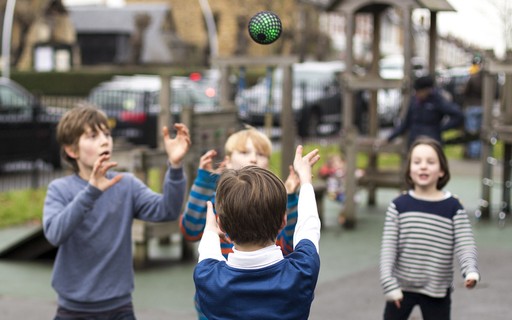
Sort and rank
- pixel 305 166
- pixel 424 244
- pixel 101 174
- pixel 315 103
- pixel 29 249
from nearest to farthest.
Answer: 1. pixel 305 166
2. pixel 101 174
3. pixel 424 244
4. pixel 29 249
5. pixel 315 103

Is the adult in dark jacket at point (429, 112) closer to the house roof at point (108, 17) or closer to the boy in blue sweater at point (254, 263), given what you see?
the boy in blue sweater at point (254, 263)

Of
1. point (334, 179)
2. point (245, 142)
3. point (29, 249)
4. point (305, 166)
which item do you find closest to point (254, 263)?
point (305, 166)

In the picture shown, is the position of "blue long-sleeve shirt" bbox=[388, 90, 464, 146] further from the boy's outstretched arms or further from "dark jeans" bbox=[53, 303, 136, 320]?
the boy's outstretched arms

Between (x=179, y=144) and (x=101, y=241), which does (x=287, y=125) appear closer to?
(x=101, y=241)

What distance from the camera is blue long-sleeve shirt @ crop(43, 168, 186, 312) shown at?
15.1 ft

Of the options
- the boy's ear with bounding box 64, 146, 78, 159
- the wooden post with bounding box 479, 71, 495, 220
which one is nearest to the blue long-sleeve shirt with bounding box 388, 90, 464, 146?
the wooden post with bounding box 479, 71, 495, 220

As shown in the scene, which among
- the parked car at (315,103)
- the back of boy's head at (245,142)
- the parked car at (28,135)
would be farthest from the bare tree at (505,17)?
the back of boy's head at (245,142)

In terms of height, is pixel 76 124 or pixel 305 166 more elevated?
pixel 76 124

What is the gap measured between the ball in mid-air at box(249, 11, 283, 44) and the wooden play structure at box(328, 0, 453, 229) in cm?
782

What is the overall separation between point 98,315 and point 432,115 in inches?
277

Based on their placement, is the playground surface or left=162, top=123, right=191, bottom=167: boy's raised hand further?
the playground surface

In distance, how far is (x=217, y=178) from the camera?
183 inches

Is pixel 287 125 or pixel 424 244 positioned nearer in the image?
pixel 424 244

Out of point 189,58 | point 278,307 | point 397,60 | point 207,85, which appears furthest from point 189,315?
point 189,58
